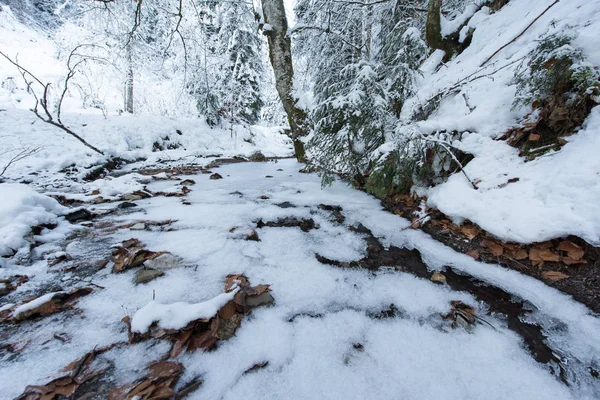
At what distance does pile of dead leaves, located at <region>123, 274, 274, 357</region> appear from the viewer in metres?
1.02

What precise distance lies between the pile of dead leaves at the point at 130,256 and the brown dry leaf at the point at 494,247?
7.43 ft

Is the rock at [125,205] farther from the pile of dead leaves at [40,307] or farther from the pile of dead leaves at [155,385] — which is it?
the pile of dead leaves at [155,385]

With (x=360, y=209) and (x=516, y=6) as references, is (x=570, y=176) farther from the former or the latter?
(x=516, y=6)

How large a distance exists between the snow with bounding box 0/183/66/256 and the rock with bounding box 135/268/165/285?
0.90m

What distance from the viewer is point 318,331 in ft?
3.70

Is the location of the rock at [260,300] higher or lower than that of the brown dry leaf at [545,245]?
lower

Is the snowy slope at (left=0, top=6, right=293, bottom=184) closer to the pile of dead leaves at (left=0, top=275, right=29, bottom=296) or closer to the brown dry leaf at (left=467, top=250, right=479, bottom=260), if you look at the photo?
the pile of dead leaves at (left=0, top=275, right=29, bottom=296)

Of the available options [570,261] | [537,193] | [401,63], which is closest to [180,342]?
[570,261]

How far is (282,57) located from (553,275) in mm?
Answer: 4888

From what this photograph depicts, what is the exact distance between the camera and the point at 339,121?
9.40 ft

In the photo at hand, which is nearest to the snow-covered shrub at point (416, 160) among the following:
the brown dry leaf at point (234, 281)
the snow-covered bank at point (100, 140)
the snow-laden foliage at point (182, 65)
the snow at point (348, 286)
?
the snow at point (348, 286)

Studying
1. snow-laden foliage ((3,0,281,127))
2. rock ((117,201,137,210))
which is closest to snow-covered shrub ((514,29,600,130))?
rock ((117,201,137,210))

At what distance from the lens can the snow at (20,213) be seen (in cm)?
158

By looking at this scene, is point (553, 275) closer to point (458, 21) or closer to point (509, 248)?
point (509, 248)
